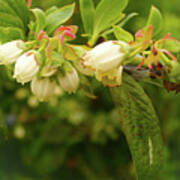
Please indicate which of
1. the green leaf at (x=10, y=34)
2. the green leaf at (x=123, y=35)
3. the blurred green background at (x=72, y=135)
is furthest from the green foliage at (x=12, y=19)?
the blurred green background at (x=72, y=135)

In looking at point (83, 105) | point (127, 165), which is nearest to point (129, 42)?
point (83, 105)

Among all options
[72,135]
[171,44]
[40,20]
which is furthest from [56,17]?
[72,135]

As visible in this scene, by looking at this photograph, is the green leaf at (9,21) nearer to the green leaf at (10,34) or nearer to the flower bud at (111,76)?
the green leaf at (10,34)

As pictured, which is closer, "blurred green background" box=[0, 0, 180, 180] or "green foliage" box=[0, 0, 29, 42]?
"green foliage" box=[0, 0, 29, 42]

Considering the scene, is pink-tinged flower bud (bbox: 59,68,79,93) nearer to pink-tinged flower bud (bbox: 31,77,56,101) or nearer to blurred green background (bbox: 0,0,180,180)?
pink-tinged flower bud (bbox: 31,77,56,101)

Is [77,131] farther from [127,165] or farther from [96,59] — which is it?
[96,59]

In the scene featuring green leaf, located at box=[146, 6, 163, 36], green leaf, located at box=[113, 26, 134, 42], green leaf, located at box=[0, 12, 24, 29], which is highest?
green leaf, located at box=[0, 12, 24, 29]

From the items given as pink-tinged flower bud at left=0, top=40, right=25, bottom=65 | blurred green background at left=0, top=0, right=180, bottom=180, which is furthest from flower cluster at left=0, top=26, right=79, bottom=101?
blurred green background at left=0, top=0, right=180, bottom=180
